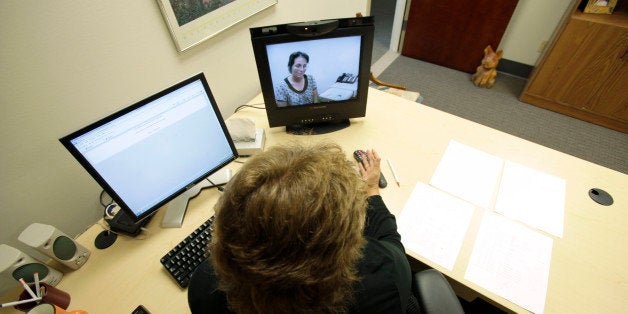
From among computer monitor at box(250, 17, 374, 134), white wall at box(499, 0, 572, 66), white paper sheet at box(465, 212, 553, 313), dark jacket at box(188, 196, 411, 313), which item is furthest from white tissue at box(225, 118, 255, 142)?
white wall at box(499, 0, 572, 66)

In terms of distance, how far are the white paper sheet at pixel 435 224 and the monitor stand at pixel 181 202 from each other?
2.41 feet

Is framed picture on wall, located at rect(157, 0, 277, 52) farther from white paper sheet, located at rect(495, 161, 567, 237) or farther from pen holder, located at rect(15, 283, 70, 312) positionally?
white paper sheet, located at rect(495, 161, 567, 237)

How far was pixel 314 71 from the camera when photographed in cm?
117

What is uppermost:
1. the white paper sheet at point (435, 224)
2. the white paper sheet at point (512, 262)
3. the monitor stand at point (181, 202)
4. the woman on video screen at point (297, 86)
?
the woman on video screen at point (297, 86)

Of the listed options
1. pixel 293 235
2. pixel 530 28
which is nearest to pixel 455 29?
pixel 530 28

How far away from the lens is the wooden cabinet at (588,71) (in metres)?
1.97

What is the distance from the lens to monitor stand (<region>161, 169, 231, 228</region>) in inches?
40.0

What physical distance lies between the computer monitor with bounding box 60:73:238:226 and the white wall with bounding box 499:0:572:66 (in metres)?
2.96

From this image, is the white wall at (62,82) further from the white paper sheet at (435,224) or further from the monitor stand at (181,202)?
the white paper sheet at (435,224)

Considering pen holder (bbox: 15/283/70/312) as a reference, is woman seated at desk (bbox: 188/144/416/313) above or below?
above

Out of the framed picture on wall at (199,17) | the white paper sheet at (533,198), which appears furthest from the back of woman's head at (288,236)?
the framed picture on wall at (199,17)

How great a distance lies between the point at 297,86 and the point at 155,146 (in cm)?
62

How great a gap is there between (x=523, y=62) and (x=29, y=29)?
356cm

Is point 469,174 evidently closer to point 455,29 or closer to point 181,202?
point 181,202
